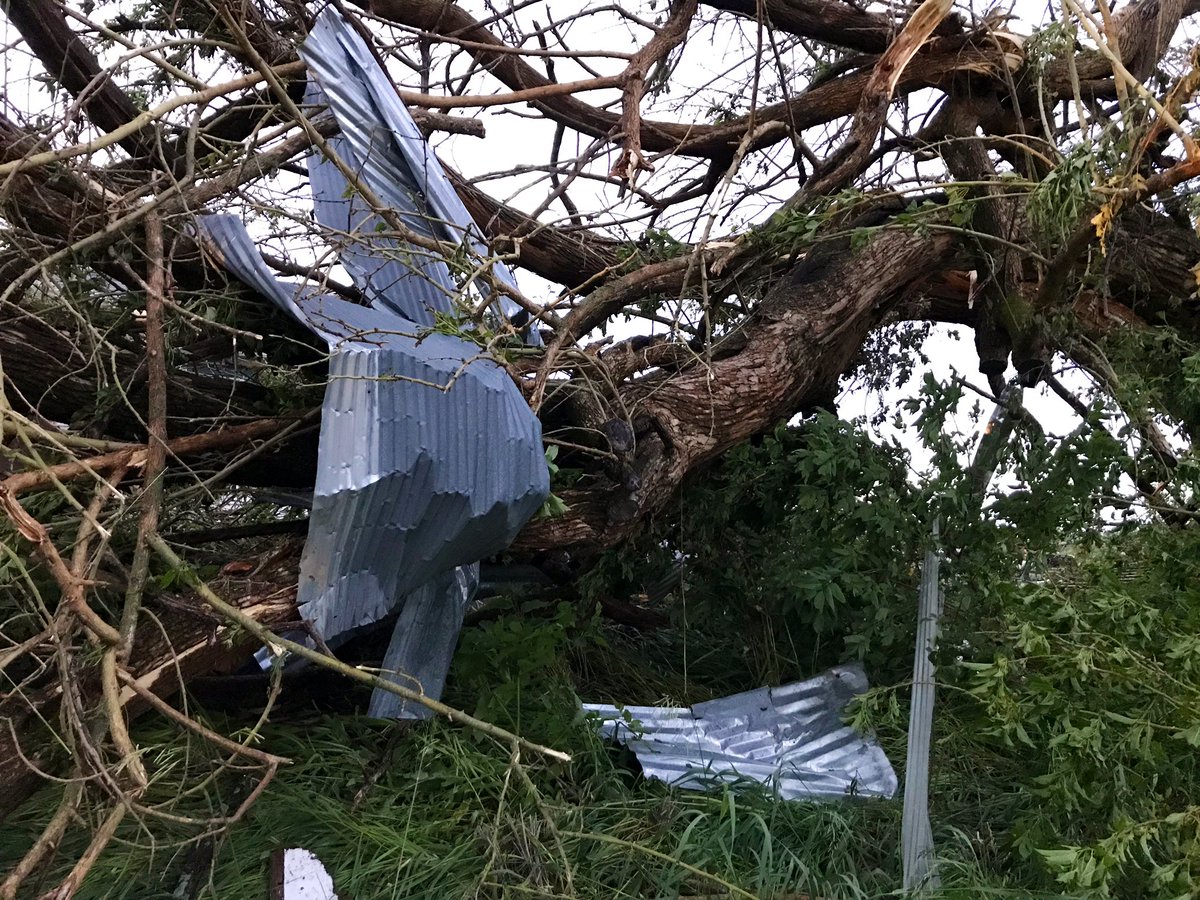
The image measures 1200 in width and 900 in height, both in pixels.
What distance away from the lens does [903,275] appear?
13.6ft

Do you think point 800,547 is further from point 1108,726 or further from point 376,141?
point 376,141

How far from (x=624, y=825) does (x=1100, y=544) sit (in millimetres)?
1714

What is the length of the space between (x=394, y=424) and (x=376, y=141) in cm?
108

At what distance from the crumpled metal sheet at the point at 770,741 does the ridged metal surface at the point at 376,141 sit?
1561mm

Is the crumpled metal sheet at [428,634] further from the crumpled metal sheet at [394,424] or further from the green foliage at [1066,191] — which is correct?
the green foliage at [1066,191]

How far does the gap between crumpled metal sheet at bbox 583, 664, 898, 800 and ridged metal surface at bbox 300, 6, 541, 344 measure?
5.12 ft

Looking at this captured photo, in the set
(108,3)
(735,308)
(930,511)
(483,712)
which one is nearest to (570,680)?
(483,712)

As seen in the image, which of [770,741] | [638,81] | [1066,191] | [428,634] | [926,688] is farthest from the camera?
[638,81]

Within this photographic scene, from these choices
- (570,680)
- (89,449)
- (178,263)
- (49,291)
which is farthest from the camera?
(570,680)

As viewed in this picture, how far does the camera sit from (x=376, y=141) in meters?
3.04

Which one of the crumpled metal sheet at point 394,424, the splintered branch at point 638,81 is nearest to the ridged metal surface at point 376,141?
the crumpled metal sheet at point 394,424

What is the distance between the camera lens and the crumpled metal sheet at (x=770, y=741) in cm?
315

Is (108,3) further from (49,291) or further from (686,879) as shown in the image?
(686,879)

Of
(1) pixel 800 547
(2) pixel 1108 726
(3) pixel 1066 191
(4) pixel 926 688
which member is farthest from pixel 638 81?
(2) pixel 1108 726
